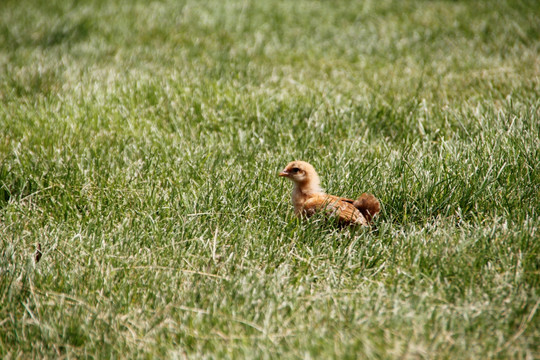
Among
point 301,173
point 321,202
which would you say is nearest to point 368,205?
point 321,202

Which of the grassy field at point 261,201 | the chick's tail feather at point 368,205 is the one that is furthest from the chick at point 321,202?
the grassy field at point 261,201

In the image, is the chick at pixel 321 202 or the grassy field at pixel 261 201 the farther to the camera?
the chick at pixel 321 202

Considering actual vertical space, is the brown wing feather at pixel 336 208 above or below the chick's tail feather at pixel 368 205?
below

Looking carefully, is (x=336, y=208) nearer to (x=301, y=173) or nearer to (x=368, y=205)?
(x=368, y=205)

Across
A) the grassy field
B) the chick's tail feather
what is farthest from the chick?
the grassy field

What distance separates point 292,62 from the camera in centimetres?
755

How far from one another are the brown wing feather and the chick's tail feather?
37 millimetres

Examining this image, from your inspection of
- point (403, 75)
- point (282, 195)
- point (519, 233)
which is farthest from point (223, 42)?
point (519, 233)

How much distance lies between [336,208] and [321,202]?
0.14 meters

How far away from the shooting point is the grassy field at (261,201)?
106 inches

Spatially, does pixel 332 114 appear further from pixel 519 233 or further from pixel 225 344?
pixel 225 344

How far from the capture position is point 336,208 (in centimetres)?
368

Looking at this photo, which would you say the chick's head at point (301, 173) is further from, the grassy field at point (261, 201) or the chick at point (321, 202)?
the grassy field at point (261, 201)

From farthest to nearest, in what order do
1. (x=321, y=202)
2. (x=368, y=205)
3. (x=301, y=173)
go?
(x=301, y=173), (x=321, y=202), (x=368, y=205)
